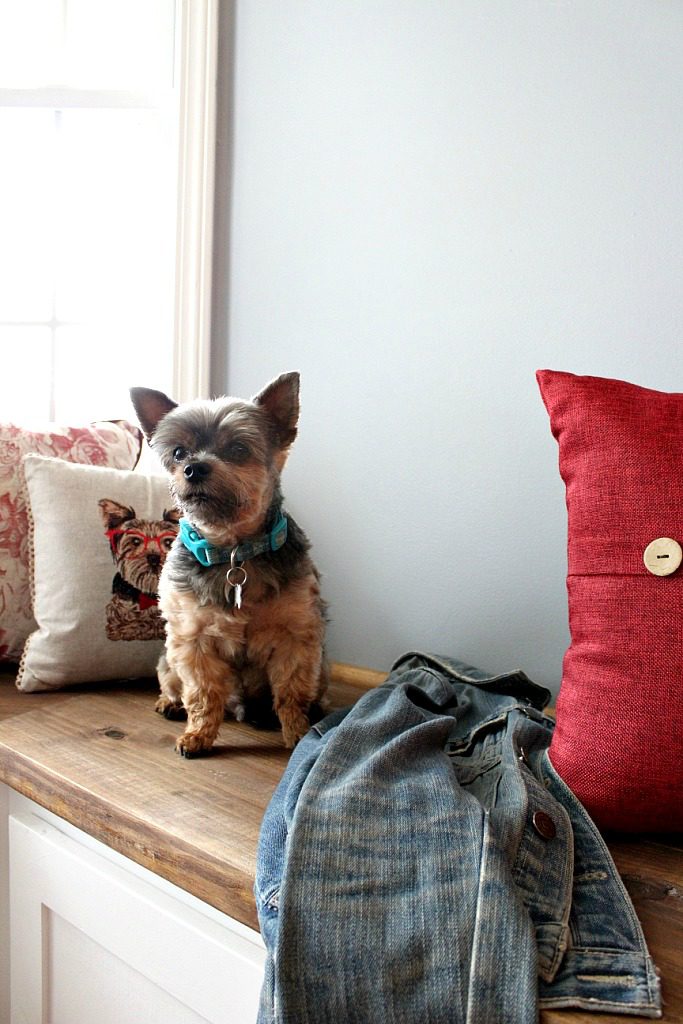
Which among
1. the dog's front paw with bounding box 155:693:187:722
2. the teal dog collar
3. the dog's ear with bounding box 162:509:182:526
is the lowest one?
the dog's front paw with bounding box 155:693:187:722

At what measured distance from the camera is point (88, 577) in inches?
59.1

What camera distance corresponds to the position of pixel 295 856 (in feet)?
2.70

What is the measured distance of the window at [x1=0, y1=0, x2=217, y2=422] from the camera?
1849 mm

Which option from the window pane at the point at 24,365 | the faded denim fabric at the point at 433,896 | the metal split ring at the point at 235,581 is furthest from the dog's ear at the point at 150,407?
the window pane at the point at 24,365

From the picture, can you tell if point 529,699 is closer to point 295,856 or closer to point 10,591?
point 295,856

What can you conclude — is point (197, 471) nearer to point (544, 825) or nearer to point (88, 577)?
point (88, 577)

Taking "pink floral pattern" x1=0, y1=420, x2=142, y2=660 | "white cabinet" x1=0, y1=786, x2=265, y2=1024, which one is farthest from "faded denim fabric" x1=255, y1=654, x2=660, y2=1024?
"pink floral pattern" x1=0, y1=420, x2=142, y2=660

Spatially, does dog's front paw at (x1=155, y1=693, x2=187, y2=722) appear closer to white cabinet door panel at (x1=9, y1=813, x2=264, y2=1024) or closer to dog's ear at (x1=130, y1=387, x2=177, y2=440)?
white cabinet door panel at (x1=9, y1=813, x2=264, y2=1024)

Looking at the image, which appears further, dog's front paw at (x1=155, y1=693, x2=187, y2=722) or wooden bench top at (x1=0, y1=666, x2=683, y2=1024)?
dog's front paw at (x1=155, y1=693, x2=187, y2=722)

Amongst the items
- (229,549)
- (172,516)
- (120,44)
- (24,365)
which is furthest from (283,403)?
(120,44)

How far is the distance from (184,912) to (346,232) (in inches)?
49.2

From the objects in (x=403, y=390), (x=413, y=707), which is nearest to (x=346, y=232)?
(x=403, y=390)

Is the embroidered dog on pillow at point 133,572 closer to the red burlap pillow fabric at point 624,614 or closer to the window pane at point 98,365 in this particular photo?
the window pane at point 98,365

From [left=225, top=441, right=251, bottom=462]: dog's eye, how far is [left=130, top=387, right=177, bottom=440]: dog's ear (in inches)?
6.0
